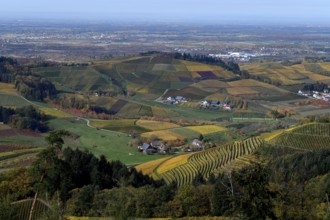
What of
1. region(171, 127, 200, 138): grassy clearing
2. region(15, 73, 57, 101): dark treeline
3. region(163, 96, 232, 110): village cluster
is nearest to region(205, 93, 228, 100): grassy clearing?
region(163, 96, 232, 110): village cluster

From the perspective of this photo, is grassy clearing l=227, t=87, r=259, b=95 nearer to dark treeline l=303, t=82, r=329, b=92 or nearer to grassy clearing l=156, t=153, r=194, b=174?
dark treeline l=303, t=82, r=329, b=92

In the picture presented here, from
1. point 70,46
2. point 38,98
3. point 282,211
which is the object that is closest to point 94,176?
point 282,211

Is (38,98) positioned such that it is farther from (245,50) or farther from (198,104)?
(245,50)

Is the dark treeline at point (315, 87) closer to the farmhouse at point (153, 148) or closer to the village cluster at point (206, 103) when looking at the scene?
the village cluster at point (206, 103)

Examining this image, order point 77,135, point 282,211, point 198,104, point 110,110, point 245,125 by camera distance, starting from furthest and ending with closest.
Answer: point 198,104 < point 110,110 < point 245,125 < point 77,135 < point 282,211

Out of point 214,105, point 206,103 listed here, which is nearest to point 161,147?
point 206,103

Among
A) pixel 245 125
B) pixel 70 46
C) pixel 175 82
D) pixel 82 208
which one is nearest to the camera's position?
pixel 82 208

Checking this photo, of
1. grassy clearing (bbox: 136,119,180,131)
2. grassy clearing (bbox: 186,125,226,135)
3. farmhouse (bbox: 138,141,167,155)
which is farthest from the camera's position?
grassy clearing (bbox: 136,119,180,131)
